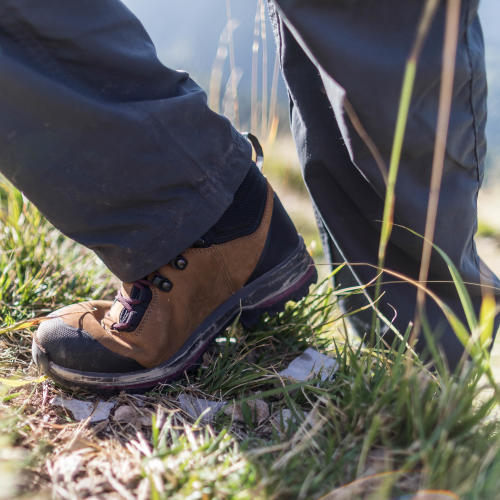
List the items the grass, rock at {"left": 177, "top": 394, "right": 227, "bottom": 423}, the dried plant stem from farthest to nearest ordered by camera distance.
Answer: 1. rock at {"left": 177, "top": 394, "right": 227, "bottom": 423}
2. the dried plant stem
3. the grass

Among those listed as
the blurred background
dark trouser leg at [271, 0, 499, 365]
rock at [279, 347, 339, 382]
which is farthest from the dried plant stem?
the blurred background

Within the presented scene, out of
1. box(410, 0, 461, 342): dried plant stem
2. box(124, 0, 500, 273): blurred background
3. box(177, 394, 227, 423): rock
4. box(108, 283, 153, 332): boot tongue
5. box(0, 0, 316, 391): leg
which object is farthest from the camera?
box(124, 0, 500, 273): blurred background

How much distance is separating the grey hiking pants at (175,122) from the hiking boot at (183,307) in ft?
0.27

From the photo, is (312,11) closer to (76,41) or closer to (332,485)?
(76,41)

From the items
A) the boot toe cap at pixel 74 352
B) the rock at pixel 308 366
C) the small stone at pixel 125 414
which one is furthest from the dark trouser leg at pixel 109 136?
the rock at pixel 308 366

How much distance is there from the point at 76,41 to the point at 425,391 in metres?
0.93

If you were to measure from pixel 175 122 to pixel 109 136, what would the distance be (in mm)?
148

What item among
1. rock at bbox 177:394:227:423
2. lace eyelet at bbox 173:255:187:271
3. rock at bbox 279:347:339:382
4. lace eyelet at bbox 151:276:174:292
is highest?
lace eyelet at bbox 173:255:187:271

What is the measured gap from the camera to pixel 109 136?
1.02m

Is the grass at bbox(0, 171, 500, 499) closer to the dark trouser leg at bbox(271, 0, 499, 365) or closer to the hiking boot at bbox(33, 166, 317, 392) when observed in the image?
the hiking boot at bbox(33, 166, 317, 392)

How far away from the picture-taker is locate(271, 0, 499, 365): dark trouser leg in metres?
0.95

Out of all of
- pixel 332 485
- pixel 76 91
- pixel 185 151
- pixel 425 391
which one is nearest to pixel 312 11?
pixel 185 151

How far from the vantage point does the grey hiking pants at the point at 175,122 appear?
951mm

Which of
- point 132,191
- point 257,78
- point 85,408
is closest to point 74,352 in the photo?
point 85,408
